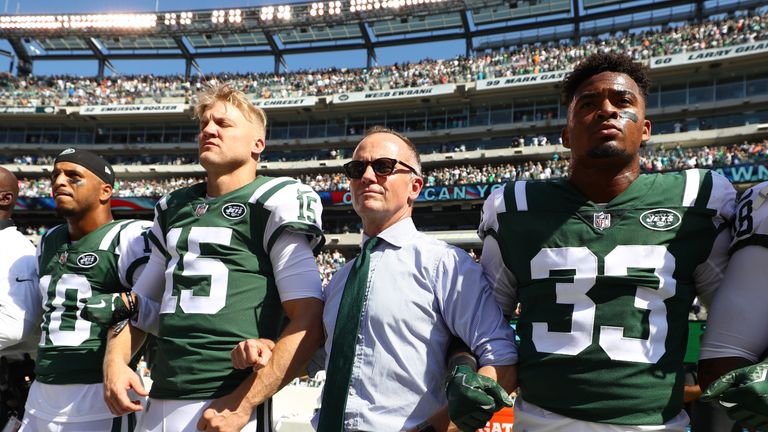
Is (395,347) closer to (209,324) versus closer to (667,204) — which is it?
(209,324)

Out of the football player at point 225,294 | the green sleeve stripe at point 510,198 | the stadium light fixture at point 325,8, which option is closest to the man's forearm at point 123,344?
the football player at point 225,294

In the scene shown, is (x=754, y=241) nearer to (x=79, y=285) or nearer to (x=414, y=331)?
(x=414, y=331)

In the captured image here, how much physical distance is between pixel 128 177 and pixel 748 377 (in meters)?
43.1

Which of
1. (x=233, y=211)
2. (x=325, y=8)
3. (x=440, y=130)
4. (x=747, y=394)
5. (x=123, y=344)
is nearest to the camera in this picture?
(x=747, y=394)

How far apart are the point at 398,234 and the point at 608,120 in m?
0.99

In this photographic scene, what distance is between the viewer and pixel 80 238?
11.4 feet

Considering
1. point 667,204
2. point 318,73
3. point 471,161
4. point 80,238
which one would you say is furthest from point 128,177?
point 667,204

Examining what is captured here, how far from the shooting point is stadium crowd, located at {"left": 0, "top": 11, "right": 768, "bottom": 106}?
30.4 m

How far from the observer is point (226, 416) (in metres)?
2.16

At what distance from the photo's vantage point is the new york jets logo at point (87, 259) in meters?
3.27

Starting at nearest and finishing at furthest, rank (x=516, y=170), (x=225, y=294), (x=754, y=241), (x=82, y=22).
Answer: (x=754, y=241), (x=225, y=294), (x=516, y=170), (x=82, y=22)

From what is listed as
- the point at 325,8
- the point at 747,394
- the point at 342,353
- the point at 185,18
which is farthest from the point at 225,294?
the point at 185,18

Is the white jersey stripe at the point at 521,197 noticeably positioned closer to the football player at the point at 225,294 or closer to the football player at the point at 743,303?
the football player at the point at 743,303

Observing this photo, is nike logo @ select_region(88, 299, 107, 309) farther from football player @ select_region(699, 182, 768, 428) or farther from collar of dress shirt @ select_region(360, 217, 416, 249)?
football player @ select_region(699, 182, 768, 428)
